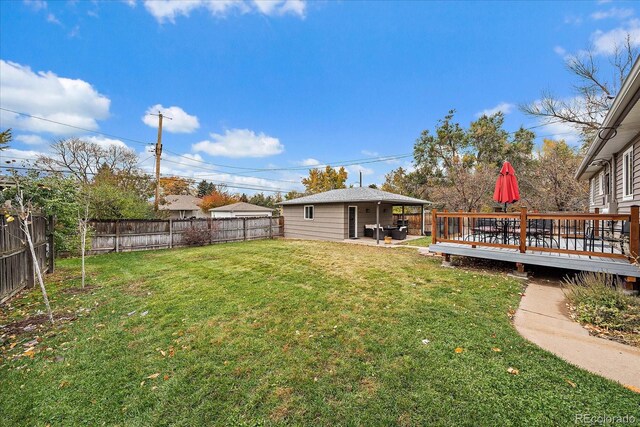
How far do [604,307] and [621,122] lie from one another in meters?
3.56

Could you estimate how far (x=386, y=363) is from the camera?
2.77 meters

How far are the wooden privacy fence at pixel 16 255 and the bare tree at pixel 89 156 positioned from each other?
1851cm

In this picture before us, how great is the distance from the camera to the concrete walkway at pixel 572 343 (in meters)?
2.57

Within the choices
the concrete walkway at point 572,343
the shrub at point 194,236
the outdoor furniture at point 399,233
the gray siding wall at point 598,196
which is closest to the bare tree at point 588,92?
the gray siding wall at point 598,196

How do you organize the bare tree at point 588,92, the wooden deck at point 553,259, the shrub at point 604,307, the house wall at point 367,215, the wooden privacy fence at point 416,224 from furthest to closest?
the wooden privacy fence at point 416,224 → the house wall at point 367,215 → the bare tree at point 588,92 → the wooden deck at point 553,259 → the shrub at point 604,307

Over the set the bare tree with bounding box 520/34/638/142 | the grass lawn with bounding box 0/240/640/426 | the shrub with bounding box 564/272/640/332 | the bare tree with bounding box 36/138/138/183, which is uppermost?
the bare tree with bounding box 520/34/638/142

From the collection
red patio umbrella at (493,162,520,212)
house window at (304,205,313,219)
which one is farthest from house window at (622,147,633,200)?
house window at (304,205,313,219)

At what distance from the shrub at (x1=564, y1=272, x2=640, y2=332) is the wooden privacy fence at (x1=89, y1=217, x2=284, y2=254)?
13.9m

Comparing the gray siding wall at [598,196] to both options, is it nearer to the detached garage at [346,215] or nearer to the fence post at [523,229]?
the fence post at [523,229]

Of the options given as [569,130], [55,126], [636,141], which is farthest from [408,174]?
[55,126]

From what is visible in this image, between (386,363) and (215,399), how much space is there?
67.9 inches

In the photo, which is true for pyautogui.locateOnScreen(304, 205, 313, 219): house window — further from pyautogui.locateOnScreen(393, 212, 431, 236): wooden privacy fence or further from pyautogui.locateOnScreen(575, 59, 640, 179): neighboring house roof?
pyautogui.locateOnScreen(575, 59, 640, 179): neighboring house roof

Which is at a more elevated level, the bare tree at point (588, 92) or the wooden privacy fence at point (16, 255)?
the bare tree at point (588, 92)

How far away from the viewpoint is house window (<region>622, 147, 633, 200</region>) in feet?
20.0
